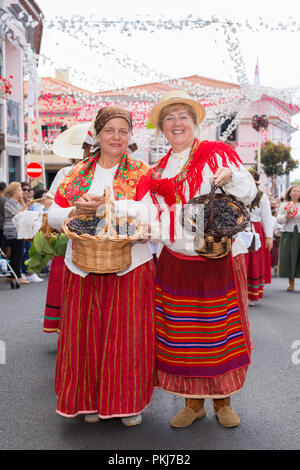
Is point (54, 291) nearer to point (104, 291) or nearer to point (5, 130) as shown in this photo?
point (104, 291)

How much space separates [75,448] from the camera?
2889 millimetres

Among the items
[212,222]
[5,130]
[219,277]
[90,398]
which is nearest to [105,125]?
[212,222]

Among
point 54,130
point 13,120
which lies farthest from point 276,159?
point 13,120

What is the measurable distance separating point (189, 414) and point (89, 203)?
147 cm

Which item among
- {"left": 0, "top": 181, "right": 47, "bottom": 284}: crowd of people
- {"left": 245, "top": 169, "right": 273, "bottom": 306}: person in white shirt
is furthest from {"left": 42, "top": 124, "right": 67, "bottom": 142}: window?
{"left": 245, "top": 169, "right": 273, "bottom": 306}: person in white shirt

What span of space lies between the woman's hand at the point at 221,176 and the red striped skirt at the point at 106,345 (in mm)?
720

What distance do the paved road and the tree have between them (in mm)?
28508

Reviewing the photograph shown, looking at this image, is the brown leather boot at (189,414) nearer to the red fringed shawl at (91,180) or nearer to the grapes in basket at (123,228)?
the grapes in basket at (123,228)

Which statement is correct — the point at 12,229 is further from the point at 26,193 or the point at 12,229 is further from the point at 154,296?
the point at 154,296

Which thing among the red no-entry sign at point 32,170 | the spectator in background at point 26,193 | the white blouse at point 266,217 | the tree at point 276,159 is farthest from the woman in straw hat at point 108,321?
the tree at point 276,159

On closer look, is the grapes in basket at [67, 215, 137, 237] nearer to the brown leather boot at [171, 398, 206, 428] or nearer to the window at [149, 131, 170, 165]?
the window at [149, 131, 170, 165]

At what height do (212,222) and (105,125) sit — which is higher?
(105,125)

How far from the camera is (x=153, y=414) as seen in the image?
3.43m
